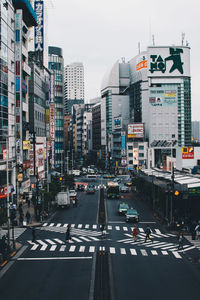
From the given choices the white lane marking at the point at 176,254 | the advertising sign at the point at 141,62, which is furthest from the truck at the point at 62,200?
the advertising sign at the point at 141,62

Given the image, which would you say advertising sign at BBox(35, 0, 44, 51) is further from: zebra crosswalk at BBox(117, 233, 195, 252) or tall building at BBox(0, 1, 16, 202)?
zebra crosswalk at BBox(117, 233, 195, 252)

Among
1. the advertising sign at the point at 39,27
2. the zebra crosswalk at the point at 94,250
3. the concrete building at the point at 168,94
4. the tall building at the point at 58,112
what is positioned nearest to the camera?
the zebra crosswalk at the point at 94,250

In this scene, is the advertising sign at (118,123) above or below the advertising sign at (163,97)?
below

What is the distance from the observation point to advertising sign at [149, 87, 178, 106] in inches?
6058

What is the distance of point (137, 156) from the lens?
15100 cm

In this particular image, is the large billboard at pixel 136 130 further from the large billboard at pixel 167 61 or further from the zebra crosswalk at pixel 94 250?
the zebra crosswalk at pixel 94 250

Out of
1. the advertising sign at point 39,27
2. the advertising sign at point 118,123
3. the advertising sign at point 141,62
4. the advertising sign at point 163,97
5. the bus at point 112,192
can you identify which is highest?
the advertising sign at point 141,62

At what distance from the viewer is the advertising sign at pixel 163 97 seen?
15388cm

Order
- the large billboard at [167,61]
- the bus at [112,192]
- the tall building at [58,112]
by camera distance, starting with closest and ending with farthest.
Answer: the bus at [112,192], the tall building at [58,112], the large billboard at [167,61]

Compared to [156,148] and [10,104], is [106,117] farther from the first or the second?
[10,104]

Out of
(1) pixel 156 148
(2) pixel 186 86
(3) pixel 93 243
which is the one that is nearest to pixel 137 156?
(1) pixel 156 148

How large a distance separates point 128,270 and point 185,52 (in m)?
142

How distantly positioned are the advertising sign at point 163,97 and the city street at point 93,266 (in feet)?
379

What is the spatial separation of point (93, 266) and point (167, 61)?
453 ft
